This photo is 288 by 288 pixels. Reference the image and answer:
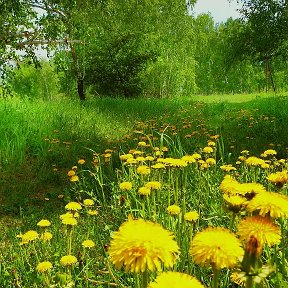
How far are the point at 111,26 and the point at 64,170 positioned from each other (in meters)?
7.82

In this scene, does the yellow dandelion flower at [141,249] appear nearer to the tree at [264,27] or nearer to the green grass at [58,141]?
the green grass at [58,141]

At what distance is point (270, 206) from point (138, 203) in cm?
193

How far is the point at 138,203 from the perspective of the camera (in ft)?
9.46

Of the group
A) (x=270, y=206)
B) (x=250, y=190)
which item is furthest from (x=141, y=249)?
(x=250, y=190)

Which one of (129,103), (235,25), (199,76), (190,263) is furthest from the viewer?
(199,76)

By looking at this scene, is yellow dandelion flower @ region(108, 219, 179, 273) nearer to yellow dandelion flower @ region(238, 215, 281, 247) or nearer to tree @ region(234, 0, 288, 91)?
yellow dandelion flower @ region(238, 215, 281, 247)

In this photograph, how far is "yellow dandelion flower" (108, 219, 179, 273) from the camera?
2.47ft

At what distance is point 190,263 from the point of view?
175 cm

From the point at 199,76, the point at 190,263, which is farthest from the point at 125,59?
the point at 199,76

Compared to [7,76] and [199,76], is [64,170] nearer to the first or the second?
[7,76]

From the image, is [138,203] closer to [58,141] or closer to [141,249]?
[141,249]

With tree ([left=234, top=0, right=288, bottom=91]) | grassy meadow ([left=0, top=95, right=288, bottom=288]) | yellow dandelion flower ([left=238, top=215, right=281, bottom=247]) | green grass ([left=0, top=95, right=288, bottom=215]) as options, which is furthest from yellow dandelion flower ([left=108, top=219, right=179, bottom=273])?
tree ([left=234, top=0, right=288, bottom=91])

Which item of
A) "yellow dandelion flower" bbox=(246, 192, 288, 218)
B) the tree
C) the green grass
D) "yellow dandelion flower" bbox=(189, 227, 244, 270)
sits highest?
the tree

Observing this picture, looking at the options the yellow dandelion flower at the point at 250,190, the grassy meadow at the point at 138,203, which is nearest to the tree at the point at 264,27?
the grassy meadow at the point at 138,203
